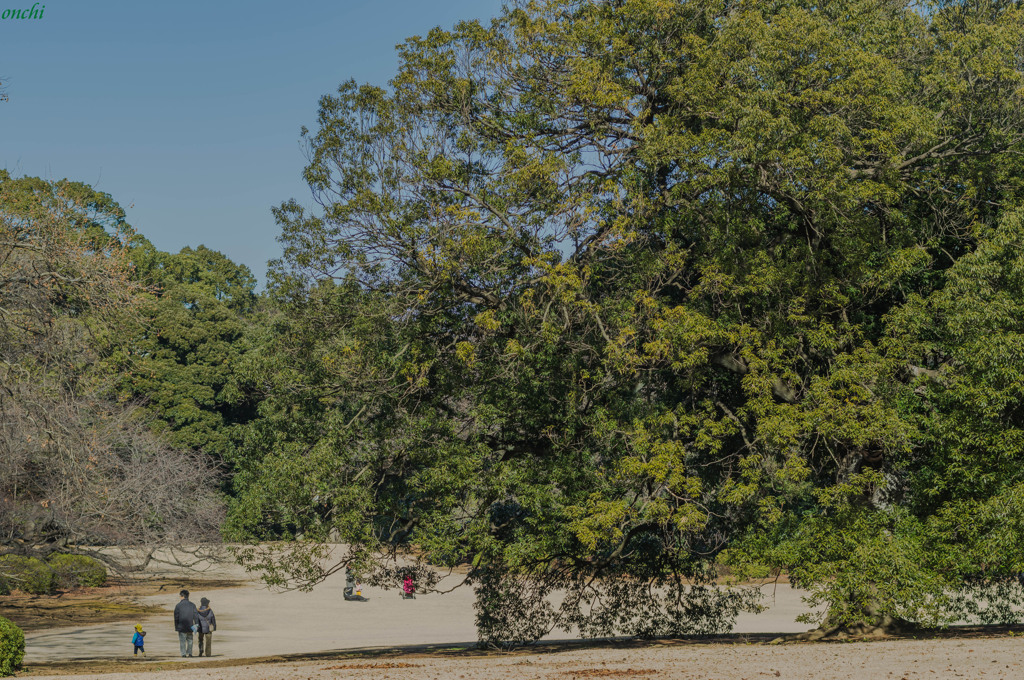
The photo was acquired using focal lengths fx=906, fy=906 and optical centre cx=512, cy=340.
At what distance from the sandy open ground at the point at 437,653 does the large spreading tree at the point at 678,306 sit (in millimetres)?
1715

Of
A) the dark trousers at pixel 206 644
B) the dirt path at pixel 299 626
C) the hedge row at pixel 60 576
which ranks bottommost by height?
the dirt path at pixel 299 626

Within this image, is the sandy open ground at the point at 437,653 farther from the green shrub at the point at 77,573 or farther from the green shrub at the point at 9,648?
the green shrub at the point at 77,573

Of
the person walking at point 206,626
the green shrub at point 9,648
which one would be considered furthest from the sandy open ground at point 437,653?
the person walking at point 206,626

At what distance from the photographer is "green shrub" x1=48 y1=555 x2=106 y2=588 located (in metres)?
31.0

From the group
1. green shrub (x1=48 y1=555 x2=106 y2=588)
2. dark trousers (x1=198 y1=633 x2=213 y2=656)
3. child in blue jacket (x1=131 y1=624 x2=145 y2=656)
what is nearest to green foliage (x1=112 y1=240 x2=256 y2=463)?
green shrub (x1=48 y1=555 x2=106 y2=588)

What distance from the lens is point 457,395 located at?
17.2m

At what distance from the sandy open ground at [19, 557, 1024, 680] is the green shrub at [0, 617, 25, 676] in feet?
1.35

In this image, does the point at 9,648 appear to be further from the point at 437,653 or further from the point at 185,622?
the point at 437,653

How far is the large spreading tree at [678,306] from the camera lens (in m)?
14.9

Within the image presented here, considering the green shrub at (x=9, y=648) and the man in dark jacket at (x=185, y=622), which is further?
the man in dark jacket at (x=185, y=622)

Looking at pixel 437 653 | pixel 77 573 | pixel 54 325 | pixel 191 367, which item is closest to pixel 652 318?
pixel 437 653

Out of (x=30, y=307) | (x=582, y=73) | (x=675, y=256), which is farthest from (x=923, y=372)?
(x=30, y=307)

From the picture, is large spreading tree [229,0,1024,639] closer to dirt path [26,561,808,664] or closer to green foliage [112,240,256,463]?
dirt path [26,561,808,664]

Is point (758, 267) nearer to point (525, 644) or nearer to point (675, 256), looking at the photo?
point (675, 256)
